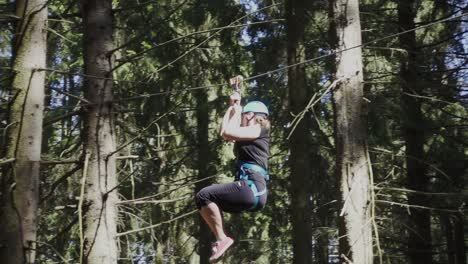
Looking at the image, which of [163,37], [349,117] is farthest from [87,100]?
[163,37]

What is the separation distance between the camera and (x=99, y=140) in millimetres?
4707

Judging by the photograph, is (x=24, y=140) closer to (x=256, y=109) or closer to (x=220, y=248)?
(x=220, y=248)

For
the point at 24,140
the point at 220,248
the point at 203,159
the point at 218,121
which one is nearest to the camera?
the point at 24,140

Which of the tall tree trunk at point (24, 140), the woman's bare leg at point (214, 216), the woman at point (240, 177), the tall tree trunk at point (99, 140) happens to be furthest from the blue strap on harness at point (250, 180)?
the tall tree trunk at point (24, 140)

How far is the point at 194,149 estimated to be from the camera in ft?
39.1

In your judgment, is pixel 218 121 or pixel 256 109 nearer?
pixel 256 109

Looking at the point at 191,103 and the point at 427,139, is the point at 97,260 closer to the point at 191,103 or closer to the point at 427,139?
the point at 191,103

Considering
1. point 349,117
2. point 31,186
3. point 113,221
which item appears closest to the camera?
point 31,186

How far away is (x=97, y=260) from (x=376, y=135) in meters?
5.86

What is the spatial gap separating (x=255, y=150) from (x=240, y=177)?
0.28m

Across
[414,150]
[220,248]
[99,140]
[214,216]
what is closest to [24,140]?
[99,140]

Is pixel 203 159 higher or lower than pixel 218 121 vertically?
lower

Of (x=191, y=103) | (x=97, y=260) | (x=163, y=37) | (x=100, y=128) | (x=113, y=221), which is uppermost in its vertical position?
(x=163, y=37)

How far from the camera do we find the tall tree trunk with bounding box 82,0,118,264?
4582 mm
